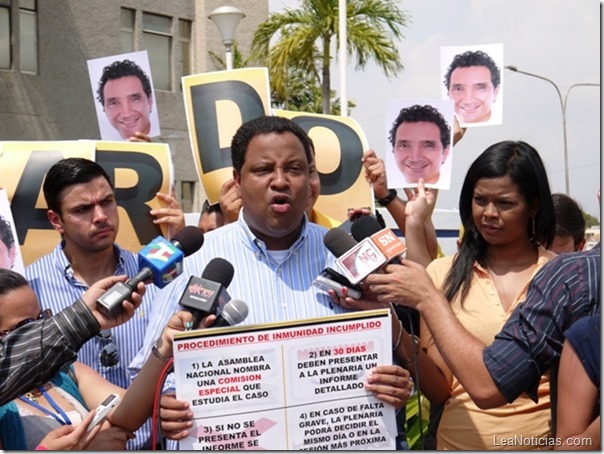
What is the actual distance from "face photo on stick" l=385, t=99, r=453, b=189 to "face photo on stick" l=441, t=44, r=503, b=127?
564 millimetres

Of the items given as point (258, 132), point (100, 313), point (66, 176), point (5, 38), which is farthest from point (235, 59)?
point (100, 313)

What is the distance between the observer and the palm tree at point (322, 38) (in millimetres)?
17891

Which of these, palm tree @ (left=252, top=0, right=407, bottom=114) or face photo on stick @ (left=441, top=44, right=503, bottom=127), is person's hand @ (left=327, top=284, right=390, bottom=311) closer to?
face photo on stick @ (left=441, top=44, right=503, bottom=127)

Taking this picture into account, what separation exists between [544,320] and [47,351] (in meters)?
1.39

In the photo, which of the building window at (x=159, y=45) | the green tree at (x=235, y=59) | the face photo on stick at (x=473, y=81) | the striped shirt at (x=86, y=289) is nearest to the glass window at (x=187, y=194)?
the building window at (x=159, y=45)

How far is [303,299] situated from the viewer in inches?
119

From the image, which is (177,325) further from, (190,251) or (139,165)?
(139,165)

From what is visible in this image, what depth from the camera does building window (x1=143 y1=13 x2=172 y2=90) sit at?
72.5ft

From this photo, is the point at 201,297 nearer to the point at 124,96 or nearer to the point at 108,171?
the point at 108,171

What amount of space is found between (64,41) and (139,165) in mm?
16309

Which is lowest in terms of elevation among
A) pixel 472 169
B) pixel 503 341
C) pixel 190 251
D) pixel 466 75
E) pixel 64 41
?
pixel 503 341

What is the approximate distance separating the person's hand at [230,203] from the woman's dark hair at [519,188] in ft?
3.72

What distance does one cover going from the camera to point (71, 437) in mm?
2744

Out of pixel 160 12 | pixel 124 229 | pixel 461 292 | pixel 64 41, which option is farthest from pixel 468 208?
pixel 160 12
